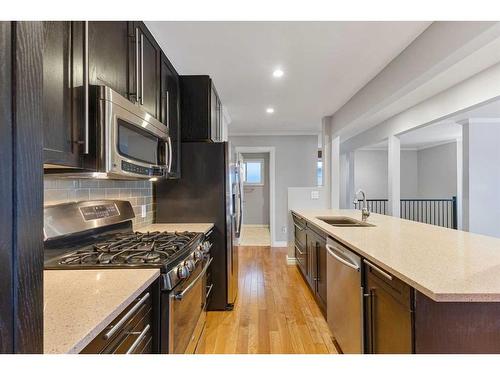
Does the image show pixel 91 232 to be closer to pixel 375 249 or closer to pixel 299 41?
pixel 375 249

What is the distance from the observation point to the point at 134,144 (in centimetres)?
160

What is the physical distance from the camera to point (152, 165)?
6.06 feet

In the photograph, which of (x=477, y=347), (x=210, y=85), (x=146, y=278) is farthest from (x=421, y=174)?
(x=146, y=278)

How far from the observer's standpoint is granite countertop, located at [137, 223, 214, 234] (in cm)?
240

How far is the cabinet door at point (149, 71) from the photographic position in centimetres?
179

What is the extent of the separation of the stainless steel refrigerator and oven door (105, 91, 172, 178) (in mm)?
700

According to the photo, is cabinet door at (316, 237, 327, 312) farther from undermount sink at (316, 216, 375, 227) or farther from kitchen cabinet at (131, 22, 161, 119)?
kitchen cabinet at (131, 22, 161, 119)

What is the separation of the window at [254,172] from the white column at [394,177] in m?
4.29

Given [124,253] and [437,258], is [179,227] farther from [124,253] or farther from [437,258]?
[437,258]

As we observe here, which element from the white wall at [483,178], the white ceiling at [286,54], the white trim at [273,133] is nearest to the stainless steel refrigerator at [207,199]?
the white ceiling at [286,54]

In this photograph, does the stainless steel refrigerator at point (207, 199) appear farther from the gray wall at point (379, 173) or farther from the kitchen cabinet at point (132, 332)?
the gray wall at point (379, 173)

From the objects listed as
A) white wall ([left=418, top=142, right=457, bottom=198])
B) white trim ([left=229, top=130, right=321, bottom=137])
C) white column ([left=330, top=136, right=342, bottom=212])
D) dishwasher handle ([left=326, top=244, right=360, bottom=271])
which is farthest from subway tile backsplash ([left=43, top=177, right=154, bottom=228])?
white wall ([left=418, top=142, right=457, bottom=198])

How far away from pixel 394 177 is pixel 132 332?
4.68 metres
